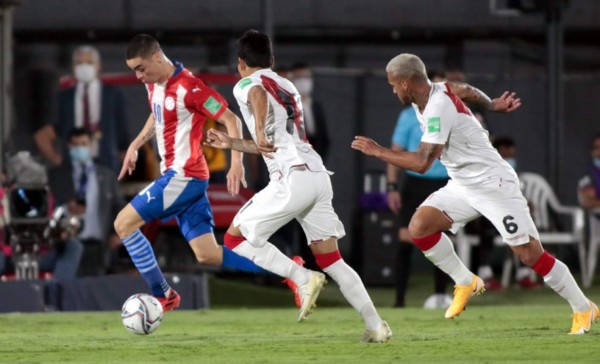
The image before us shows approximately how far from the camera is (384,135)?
73.1 feet

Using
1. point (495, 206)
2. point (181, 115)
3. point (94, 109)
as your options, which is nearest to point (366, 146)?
point (495, 206)

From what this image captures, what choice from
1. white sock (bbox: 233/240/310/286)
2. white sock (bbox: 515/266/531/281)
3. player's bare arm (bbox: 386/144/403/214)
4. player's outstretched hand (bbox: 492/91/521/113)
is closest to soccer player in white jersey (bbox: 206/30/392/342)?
white sock (bbox: 233/240/310/286)

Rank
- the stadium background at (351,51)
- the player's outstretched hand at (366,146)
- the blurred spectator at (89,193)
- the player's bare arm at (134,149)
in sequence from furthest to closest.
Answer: the stadium background at (351,51)
the blurred spectator at (89,193)
the player's bare arm at (134,149)
the player's outstretched hand at (366,146)

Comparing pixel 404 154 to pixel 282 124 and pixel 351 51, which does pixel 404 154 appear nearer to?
pixel 282 124

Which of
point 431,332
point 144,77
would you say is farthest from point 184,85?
point 431,332

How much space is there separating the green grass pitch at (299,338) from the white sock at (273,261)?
45 cm

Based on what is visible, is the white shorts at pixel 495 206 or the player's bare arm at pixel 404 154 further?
the white shorts at pixel 495 206

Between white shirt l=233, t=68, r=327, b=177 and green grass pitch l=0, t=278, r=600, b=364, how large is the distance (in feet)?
4.01

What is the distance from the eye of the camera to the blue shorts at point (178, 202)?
41.3 feet

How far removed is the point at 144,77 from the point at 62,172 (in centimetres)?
520

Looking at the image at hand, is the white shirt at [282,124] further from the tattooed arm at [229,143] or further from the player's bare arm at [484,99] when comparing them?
the player's bare arm at [484,99]

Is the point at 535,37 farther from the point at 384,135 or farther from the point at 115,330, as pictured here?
the point at 115,330

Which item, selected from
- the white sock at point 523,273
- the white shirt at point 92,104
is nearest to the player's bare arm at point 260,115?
the white shirt at point 92,104

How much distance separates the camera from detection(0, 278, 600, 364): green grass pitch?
10180 millimetres
